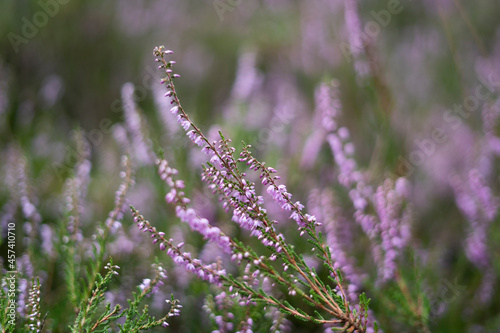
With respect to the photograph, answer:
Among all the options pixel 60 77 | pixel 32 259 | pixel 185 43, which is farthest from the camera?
pixel 185 43

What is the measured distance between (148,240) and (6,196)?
896mm

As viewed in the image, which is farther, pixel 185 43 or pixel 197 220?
pixel 185 43

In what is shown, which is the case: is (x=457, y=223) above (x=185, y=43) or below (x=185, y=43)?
below

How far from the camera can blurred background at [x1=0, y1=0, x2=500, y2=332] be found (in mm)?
2062

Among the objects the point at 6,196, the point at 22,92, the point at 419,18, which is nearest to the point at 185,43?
the point at 22,92

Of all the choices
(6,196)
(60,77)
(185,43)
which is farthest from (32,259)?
(185,43)

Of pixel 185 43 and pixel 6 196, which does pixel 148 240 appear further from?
pixel 185 43

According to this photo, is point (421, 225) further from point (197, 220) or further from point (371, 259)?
point (197, 220)

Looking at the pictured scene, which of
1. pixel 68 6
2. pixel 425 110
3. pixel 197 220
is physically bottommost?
pixel 197 220

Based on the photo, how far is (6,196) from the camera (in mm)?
2258

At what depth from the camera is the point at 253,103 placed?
3363 millimetres

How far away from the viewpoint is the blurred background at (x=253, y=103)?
206 centimetres

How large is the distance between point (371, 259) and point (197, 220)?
1422 mm

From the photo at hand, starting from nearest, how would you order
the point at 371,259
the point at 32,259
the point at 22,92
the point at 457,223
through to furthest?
the point at 32,259 → the point at 371,259 → the point at 457,223 → the point at 22,92
